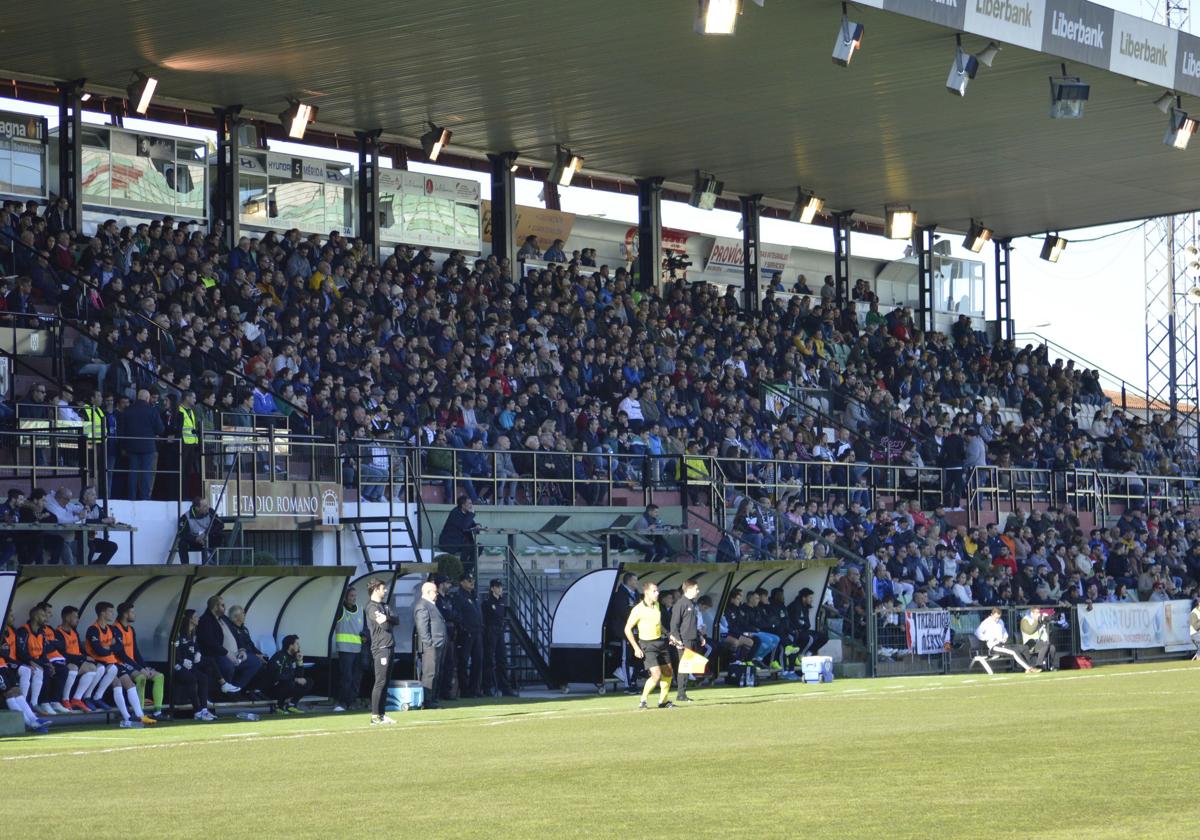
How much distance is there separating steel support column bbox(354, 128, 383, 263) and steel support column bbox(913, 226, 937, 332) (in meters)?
18.0

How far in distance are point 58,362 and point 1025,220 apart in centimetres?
2986

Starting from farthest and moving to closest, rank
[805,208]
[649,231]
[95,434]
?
1. [805,208]
2. [649,231]
3. [95,434]

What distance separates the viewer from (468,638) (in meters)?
25.8

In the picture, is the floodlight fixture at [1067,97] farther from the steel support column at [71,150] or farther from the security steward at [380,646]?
the steel support column at [71,150]

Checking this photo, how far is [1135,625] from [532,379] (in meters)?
13.0

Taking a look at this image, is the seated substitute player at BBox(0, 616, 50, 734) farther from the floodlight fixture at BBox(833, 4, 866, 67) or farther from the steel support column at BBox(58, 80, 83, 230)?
the floodlight fixture at BBox(833, 4, 866, 67)

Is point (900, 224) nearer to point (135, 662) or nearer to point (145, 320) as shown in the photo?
point (145, 320)

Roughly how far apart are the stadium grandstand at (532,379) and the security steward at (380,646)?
6 cm

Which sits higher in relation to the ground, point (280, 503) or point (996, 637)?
point (280, 503)

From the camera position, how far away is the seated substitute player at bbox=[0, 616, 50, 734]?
20.6 m

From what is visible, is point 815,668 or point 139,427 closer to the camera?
point 139,427

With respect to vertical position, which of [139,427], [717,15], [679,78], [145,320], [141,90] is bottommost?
[139,427]

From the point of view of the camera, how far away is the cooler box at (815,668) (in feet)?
97.3

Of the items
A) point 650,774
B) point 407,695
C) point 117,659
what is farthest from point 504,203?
point 650,774
